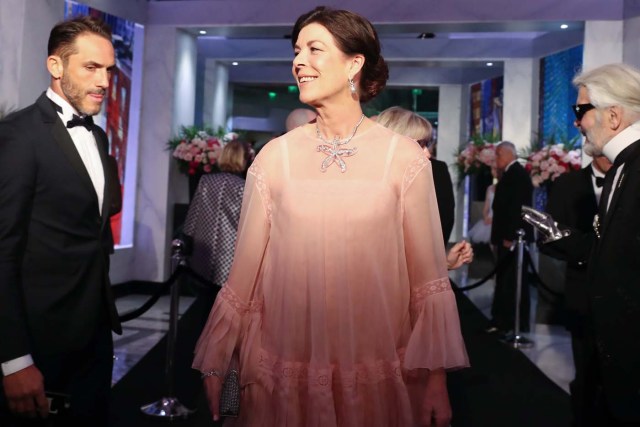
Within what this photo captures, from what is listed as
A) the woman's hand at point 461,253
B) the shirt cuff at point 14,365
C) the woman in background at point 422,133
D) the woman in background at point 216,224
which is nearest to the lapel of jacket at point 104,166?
the shirt cuff at point 14,365

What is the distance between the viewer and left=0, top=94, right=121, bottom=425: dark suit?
2117 millimetres

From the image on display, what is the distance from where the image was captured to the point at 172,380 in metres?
4.55

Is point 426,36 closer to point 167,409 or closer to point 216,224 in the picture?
point 216,224

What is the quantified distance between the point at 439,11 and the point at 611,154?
240 inches

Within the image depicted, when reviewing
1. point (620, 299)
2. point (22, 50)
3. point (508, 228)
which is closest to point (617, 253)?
point (620, 299)

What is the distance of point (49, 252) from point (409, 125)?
2184 millimetres

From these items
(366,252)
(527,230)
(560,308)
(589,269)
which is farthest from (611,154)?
(560,308)

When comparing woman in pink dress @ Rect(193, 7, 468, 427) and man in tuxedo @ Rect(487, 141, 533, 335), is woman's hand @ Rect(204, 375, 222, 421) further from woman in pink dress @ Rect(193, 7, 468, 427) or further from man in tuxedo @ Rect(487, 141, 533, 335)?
man in tuxedo @ Rect(487, 141, 533, 335)

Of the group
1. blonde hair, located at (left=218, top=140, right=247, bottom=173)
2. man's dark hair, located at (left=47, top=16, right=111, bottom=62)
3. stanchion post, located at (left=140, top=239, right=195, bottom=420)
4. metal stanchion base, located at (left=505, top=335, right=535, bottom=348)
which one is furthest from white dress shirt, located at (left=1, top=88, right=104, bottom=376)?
metal stanchion base, located at (left=505, top=335, right=535, bottom=348)

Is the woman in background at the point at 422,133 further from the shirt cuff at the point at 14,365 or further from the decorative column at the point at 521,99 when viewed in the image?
the decorative column at the point at 521,99

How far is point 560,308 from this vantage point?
7836mm

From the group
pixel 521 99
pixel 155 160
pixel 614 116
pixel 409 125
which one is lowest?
pixel 614 116

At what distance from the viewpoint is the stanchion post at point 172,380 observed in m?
4.40

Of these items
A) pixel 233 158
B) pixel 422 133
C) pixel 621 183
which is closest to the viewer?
pixel 621 183
